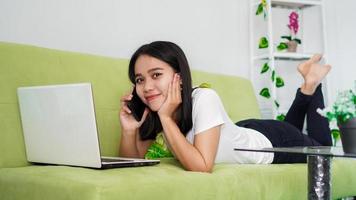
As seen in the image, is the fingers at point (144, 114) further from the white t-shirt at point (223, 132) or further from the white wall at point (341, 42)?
the white wall at point (341, 42)

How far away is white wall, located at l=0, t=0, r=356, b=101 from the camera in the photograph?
246 cm

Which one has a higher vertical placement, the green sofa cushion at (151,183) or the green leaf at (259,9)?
the green leaf at (259,9)

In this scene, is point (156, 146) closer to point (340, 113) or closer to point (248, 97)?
point (340, 113)

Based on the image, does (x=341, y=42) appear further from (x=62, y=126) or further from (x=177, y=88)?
(x=62, y=126)

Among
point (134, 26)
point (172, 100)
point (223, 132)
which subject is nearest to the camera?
point (172, 100)

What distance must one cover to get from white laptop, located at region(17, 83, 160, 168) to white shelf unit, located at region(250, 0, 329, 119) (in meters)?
1.87

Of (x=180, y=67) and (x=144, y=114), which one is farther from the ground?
(x=180, y=67)

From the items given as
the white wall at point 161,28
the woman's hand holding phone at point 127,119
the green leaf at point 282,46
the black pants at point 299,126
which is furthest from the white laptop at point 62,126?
the green leaf at point 282,46

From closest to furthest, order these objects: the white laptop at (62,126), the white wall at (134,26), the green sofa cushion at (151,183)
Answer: the green sofa cushion at (151,183), the white laptop at (62,126), the white wall at (134,26)

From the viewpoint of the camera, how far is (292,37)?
11.9 ft

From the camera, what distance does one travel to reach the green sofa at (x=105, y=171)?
50.1 inches

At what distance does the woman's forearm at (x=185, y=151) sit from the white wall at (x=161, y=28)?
1119mm

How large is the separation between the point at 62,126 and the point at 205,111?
1.55ft

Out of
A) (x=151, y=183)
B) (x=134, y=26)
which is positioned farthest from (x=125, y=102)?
(x=134, y=26)
